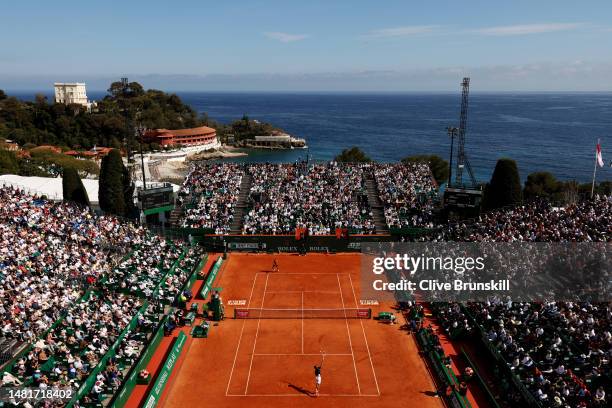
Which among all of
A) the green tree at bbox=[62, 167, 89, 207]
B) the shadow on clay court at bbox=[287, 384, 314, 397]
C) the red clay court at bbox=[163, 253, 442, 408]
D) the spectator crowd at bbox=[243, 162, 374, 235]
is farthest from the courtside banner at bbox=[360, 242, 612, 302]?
the green tree at bbox=[62, 167, 89, 207]

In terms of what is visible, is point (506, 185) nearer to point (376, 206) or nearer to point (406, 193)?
point (406, 193)

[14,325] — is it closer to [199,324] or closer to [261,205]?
[199,324]

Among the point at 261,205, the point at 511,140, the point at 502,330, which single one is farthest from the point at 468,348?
the point at 511,140

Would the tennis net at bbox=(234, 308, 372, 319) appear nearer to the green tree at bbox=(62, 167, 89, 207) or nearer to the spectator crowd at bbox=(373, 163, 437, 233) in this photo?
the spectator crowd at bbox=(373, 163, 437, 233)

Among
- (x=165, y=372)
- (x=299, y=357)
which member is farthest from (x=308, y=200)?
(x=165, y=372)

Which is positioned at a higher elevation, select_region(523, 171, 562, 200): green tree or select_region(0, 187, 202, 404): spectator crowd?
select_region(523, 171, 562, 200): green tree

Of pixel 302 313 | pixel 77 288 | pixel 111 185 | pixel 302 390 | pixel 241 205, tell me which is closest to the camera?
pixel 302 390
